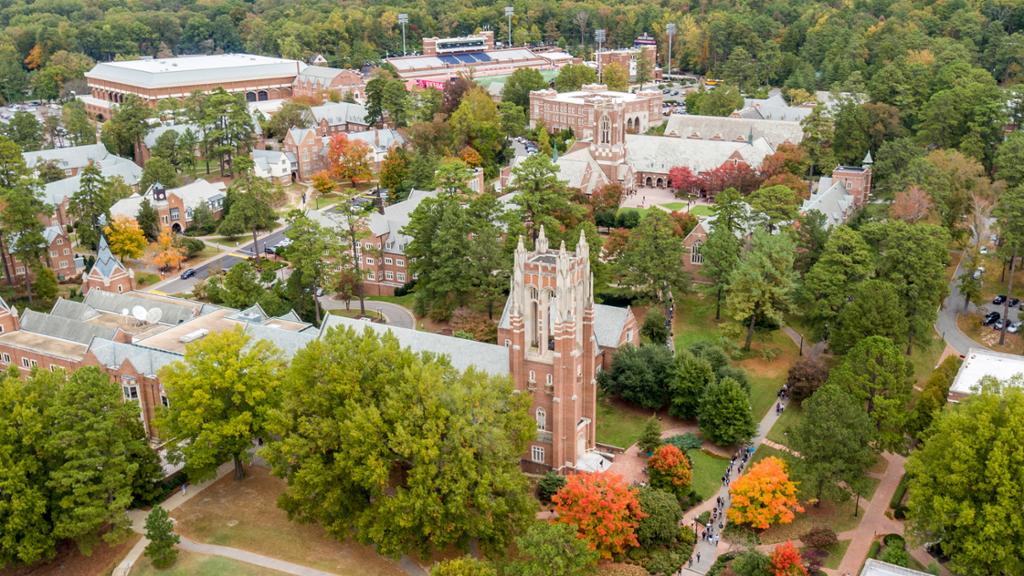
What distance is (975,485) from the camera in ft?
151

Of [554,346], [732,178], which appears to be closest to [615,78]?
[732,178]

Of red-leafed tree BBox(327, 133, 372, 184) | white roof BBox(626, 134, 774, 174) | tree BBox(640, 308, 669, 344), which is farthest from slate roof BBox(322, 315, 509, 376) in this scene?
white roof BBox(626, 134, 774, 174)

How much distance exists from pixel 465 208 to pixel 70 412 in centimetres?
3985

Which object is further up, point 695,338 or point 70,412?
point 70,412

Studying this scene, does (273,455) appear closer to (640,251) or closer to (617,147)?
(640,251)

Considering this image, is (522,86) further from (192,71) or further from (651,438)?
(651,438)

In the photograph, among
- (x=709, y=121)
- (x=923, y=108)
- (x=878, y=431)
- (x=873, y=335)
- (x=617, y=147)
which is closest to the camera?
(x=878, y=431)

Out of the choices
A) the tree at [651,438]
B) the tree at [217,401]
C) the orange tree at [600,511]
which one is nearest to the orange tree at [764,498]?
the orange tree at [600,511]

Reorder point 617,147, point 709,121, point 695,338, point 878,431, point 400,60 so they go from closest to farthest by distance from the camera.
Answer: point 878,431 < point 695,338 < point 617,147 < point 709,121 < point 400,60

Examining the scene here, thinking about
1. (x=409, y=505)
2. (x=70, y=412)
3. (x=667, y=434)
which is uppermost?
(x=70, y=412)

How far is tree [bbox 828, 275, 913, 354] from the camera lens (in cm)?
6581

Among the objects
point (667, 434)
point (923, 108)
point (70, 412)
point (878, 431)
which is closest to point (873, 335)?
point (878, 431)

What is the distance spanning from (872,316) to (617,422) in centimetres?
1880

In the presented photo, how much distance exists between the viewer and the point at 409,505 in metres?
47.3
